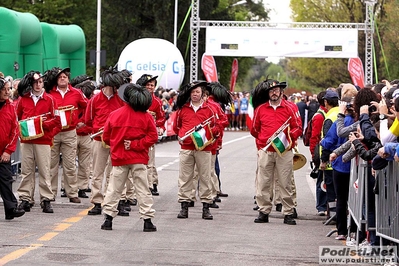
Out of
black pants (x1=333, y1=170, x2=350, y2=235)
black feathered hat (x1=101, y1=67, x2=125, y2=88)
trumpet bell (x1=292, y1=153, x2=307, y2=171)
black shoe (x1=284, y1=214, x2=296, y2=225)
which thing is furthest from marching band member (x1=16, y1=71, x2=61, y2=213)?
black pants (x1=333, y1=170, x2=350, y2=235)

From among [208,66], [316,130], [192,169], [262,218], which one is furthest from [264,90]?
[208,66]

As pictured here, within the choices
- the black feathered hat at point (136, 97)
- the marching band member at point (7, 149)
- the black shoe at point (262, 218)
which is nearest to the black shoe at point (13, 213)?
the marching band member at point (7, 149)

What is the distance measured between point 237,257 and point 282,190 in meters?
3.77

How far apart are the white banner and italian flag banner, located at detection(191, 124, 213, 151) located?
2779cm

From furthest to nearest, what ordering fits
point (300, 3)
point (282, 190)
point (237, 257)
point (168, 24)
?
1. point (300, 3)
2. point (168, 24)
3. point (282, 190)
4. point (237, 257)

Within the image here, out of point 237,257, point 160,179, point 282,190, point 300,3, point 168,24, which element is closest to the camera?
point 237,257

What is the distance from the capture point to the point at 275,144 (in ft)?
46.6

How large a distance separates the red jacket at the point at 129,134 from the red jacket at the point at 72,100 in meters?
3.26

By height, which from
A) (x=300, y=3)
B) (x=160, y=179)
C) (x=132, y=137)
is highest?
(x=300, y=3)

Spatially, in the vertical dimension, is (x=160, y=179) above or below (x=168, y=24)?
below

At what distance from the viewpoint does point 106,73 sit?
14.7 meters

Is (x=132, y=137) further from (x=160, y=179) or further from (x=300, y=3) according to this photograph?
(x=300, y=3)

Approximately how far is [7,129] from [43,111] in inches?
57.2

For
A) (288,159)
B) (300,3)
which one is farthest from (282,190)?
(300,3)
